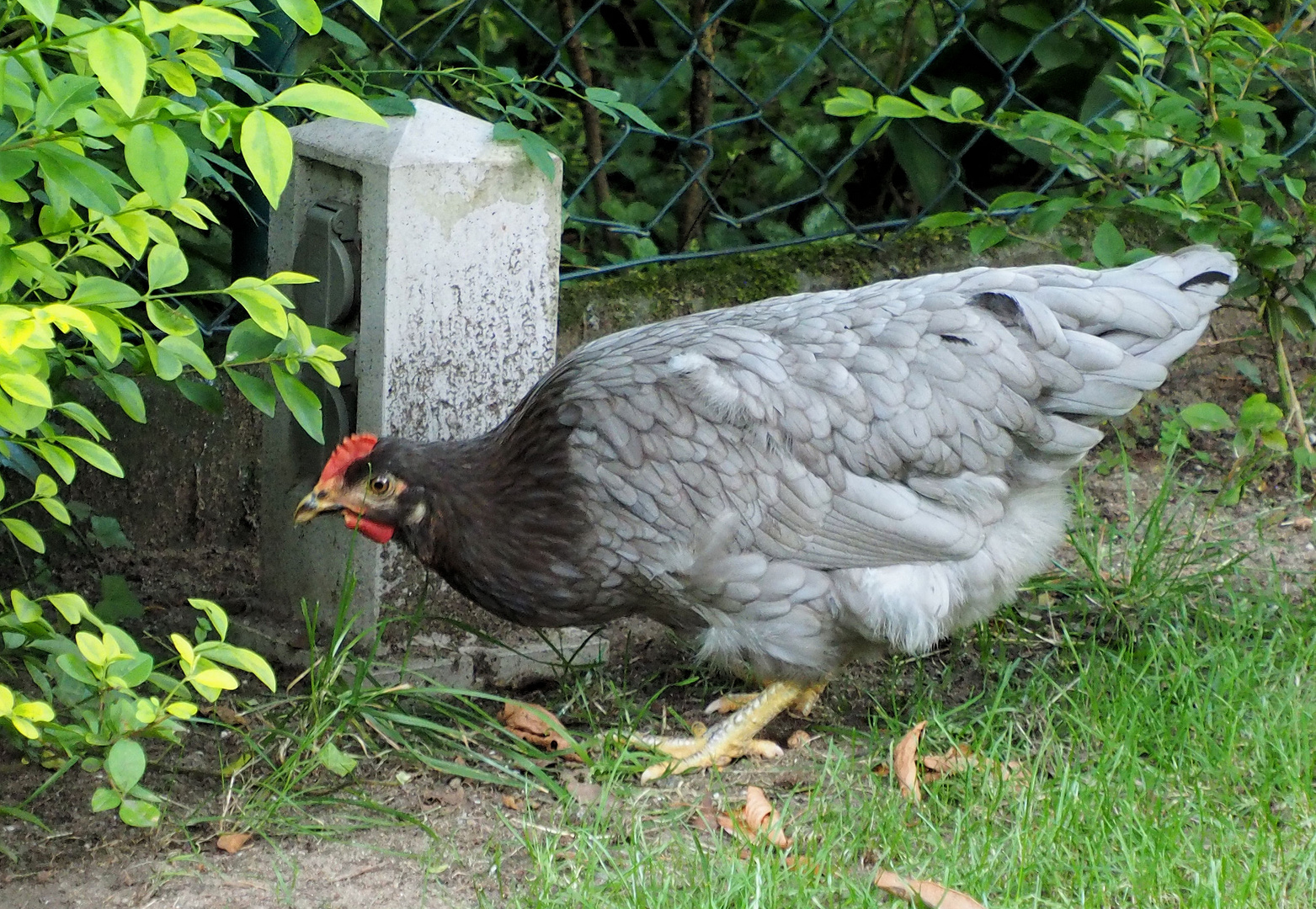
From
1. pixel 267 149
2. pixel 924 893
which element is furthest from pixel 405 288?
pixel 924 893

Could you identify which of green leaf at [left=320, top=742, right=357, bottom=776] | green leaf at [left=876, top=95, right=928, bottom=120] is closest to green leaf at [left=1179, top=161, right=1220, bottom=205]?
green leaf at [left=876, top=95, right=928, bottom=120]

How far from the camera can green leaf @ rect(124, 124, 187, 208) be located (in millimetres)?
1588

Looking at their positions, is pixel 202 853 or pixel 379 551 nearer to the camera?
pixel 202 853

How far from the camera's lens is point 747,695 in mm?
3297

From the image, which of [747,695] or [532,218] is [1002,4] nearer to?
[532,218]

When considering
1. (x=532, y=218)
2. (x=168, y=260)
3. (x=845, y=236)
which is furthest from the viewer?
(x=845, y=236)

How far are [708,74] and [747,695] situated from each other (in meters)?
2.08

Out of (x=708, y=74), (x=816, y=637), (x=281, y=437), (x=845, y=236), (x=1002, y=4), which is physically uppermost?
(x=1002, y=4)

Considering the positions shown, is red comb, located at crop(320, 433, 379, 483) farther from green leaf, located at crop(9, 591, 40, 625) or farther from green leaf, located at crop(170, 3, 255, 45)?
green leaf, located at crop(170, 3, 255, 45)

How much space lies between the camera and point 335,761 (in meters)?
2.69

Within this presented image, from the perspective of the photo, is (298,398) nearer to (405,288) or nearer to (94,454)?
(94,454)

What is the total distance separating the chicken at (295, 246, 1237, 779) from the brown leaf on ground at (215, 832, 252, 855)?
66 centimetres

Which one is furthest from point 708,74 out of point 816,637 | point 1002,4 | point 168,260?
point 168,260

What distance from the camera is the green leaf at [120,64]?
1.42 metres
